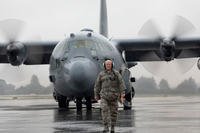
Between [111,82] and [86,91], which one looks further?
[86,91]

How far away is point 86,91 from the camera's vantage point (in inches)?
675

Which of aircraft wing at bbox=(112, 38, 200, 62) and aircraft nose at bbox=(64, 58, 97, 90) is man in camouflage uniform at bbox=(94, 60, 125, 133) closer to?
aircraft nose at bbox=(64, 58, 97, 90)

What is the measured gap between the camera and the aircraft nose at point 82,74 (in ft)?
54.7

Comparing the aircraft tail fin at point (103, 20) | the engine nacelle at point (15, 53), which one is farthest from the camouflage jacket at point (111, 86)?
the aircraft tail fin at point (103, 20)

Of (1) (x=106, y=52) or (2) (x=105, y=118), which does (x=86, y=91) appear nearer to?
(1) (x=106, y=52)

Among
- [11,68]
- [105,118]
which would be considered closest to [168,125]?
[105,118]

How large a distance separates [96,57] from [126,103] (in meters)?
4.05

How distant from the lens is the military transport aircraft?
17250 mm

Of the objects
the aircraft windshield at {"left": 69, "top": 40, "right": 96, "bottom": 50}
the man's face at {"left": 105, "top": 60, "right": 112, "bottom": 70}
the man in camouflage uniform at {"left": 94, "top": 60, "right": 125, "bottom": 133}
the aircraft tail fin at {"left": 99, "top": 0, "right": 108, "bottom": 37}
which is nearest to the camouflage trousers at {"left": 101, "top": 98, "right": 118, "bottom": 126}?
the man in camouflage uniform at {"left": 94, "top": 60, "right": 125, "bottom": 133}

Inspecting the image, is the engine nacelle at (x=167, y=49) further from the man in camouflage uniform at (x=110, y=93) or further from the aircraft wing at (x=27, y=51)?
the man in camouflage uniform at (x=110, y=93)

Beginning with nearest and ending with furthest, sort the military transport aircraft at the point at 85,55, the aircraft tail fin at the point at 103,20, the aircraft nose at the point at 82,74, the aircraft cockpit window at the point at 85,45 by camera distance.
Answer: the aircraft nose at the point at 82,74
the military transport aircraft at the point at 85,55
the aircraft cockpit window at the point at 85,45
the aircraft tail fin at the point at 103,20

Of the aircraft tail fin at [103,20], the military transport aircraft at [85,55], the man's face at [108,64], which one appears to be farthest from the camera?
the aircraft tail fin at [103,20]

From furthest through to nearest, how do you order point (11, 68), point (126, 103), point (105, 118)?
1. point (11, 68)
2. point (126, 103)
3. point (105, 118)

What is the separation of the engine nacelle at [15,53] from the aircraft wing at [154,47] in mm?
4628
